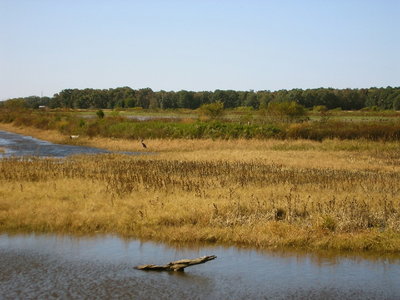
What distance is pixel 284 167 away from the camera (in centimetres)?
2780

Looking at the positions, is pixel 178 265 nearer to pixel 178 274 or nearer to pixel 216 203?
pixel 178 274

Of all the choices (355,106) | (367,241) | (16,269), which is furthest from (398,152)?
(355,106)

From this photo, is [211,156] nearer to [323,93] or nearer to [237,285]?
[237,285]

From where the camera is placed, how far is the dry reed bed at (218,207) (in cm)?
1439

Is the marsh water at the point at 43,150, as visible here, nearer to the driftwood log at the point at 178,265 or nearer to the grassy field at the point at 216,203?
the grassy field at the point at 216,203

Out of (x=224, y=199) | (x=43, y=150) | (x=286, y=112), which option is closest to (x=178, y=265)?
(x=224, y=199)

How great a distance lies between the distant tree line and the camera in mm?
123938

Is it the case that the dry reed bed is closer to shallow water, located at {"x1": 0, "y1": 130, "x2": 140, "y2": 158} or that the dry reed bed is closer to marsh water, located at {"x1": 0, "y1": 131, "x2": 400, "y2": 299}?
marsh water, located at {"x1": 0, "y1": 131, "x2": 400, "y2": 299}

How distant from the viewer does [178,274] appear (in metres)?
11.8

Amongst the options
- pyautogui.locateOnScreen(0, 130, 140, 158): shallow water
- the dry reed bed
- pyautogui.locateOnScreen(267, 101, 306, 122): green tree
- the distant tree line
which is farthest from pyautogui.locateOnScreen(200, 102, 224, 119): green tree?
the distant tree line

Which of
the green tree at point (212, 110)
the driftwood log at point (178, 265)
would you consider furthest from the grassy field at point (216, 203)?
the green tree at point (212, 110)

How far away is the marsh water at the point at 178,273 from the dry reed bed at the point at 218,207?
2.37 feet

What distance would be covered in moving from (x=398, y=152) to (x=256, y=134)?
13.7 m

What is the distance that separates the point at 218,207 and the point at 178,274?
16.0 ft
